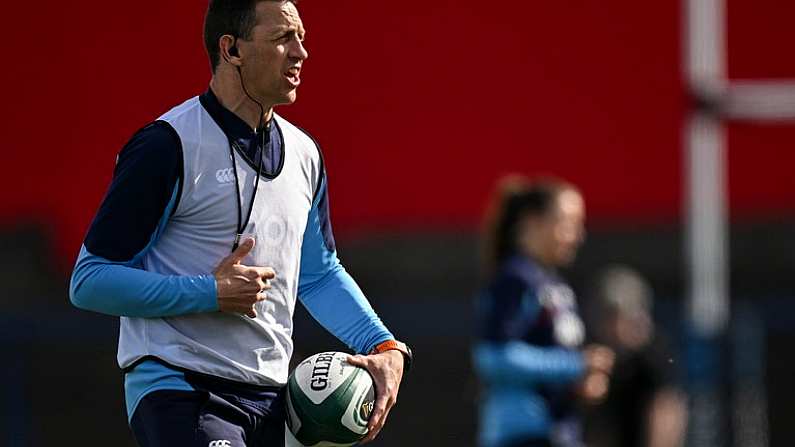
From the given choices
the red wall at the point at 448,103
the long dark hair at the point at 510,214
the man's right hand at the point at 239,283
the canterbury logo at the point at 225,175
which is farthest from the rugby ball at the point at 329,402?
the red wall at the point at 448,103

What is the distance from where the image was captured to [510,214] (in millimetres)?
7195

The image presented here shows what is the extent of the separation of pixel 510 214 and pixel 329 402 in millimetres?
3365

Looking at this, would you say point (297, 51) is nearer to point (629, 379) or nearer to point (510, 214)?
point (510, 214)

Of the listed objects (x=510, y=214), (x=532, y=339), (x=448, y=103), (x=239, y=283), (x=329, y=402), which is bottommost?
(x=532, y=339)

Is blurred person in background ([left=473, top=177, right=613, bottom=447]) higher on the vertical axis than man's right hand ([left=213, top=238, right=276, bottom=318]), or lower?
lower

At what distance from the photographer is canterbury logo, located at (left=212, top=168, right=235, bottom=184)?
388cm

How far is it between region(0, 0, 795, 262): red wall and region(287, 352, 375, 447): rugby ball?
7840 mm

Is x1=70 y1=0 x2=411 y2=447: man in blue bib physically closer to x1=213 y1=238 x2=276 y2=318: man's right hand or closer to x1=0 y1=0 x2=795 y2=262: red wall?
x1=213 y1=238 x2=276 y2=318: man's right hand

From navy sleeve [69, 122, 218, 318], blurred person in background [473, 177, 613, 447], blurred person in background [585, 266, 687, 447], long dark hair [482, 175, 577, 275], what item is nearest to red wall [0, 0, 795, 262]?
blurred person in background [585, 266, 687, 447]

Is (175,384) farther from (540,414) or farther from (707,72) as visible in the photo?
(707,72)

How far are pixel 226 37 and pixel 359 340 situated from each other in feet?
3.13

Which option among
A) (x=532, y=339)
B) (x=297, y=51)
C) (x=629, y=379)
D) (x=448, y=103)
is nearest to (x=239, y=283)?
(x=297, y=51)

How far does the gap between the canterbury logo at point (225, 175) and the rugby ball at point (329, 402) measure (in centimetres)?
57

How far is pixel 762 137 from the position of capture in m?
12.2
